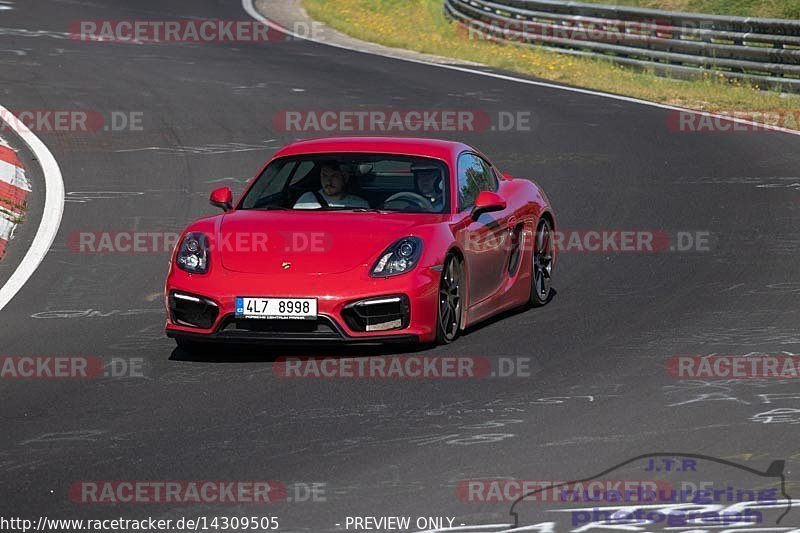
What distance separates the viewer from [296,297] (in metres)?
9.22

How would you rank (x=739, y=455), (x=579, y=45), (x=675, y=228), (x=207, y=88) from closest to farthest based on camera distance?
(x=739, y=455), (x=675, y=228), (x=207, y=88), (x=579, y=45)

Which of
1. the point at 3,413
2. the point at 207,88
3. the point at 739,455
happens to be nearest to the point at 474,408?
the point at 739,455

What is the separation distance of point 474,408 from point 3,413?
236cm

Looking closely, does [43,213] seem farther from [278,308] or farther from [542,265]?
[278,308]

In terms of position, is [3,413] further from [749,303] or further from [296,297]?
[749,303]

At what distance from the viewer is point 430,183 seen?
10.5 metres

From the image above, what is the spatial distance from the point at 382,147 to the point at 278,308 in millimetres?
1917

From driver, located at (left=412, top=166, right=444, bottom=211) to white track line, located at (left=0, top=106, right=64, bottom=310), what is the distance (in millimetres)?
3046
